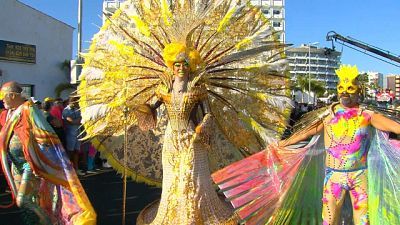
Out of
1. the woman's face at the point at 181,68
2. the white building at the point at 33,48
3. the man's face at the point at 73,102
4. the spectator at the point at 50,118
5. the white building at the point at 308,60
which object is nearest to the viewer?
the woman's face at the point at 181,68

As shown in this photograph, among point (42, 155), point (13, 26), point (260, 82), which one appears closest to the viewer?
point (42, 155)

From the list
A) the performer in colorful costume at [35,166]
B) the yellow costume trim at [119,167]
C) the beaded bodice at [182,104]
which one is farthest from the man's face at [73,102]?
the beaded bodice at [182,104]

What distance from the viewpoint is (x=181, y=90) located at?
14.6ft

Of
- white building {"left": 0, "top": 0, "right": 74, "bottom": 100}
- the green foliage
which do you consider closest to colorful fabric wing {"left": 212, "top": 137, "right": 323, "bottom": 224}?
white building {"left": 0, "top": 0, "right": 74, "bottom": 100}

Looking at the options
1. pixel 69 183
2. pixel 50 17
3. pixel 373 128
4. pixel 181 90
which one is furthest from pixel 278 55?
pixel 50 17

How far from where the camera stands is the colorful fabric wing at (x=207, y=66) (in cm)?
487

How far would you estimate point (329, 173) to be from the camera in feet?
12.4

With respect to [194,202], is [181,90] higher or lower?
higher

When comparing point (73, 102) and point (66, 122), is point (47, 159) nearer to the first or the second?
point (73, 102)

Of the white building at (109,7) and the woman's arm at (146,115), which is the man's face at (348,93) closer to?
the woman's arm at (146,115)

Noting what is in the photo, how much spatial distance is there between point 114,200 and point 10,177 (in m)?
2.73

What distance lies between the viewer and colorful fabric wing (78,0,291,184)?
4.87 metres

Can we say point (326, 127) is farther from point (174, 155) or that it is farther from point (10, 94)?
point (10, 94)

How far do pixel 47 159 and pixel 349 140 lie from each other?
255 cm
